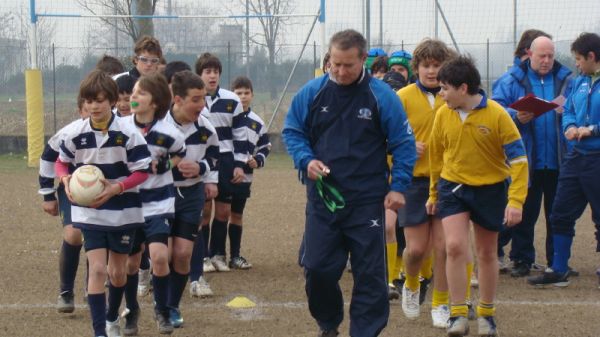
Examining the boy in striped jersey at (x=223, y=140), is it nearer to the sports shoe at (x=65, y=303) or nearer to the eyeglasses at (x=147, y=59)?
the eyeglasses at (x=147, y=59)

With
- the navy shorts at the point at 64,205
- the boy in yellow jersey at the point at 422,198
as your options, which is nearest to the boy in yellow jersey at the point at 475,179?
the boy in yellow jersey at the point at 422,198

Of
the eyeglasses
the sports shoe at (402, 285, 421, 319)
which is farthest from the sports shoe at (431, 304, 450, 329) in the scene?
the eyeglasses

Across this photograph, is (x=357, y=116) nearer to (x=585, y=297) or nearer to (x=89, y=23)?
(x=585, y=297)

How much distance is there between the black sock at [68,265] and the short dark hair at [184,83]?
1338 millimetres

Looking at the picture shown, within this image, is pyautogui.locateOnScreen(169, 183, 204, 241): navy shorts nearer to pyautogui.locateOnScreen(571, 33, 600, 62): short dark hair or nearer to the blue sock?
the blue sock

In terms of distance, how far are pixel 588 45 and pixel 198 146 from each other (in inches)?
133

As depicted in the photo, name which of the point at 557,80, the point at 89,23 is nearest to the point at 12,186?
the point at 89,23

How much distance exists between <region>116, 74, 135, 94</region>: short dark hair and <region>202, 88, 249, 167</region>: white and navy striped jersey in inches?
34.6

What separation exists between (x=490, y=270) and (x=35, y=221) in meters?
7.21

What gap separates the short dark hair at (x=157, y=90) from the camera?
6867mm

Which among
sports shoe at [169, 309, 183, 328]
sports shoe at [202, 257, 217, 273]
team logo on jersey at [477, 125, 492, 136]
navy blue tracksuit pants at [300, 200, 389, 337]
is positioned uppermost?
team logo on jersey at [477, 125, 492, 136]

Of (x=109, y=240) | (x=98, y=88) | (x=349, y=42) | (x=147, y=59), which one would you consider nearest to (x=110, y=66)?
(x=147, y=59)

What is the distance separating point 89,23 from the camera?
22203 millimetres

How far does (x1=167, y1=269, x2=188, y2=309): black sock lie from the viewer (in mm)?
7199
